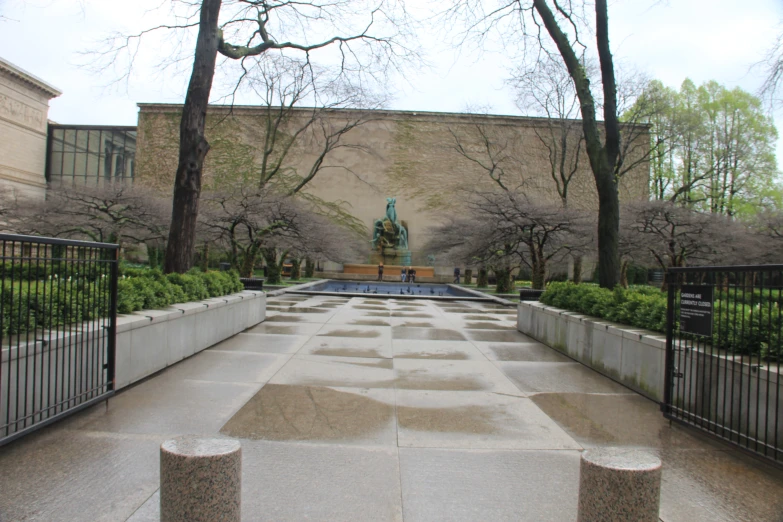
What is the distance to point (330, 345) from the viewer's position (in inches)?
370

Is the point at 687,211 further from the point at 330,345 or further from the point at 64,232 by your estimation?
the point at 64,232

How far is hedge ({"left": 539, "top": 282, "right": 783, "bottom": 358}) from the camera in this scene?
445cm

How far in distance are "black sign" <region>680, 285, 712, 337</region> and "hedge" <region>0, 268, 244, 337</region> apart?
5674mm

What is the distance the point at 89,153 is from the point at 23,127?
7.29 metres

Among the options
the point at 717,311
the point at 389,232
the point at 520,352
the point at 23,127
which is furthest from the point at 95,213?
the point at 23,127

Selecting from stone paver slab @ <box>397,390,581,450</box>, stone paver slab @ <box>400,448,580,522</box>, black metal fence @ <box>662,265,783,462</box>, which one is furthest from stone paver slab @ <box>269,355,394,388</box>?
black metal fence @ <box>662,265,783,462</box>

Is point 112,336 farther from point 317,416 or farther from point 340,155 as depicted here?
point 340,155

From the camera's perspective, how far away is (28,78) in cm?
4725

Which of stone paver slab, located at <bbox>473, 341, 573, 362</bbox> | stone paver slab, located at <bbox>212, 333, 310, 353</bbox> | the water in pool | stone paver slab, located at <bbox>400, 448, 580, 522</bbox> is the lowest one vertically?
the water in pool

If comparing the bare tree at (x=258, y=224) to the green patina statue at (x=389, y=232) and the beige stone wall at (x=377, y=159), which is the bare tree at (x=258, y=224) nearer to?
the green patina statue at (x=389, y=232)

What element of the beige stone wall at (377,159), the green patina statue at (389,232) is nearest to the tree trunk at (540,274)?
the green patina statue at (389,232)

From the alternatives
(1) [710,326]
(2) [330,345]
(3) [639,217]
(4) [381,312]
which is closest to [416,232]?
(3) [639,217]

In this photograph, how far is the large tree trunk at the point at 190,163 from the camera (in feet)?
35.6

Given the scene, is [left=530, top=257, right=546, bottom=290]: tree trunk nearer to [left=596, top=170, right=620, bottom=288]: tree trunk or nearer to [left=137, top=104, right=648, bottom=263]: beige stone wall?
[left=596, top=170, right=620, bottom=288]: tree trunk
